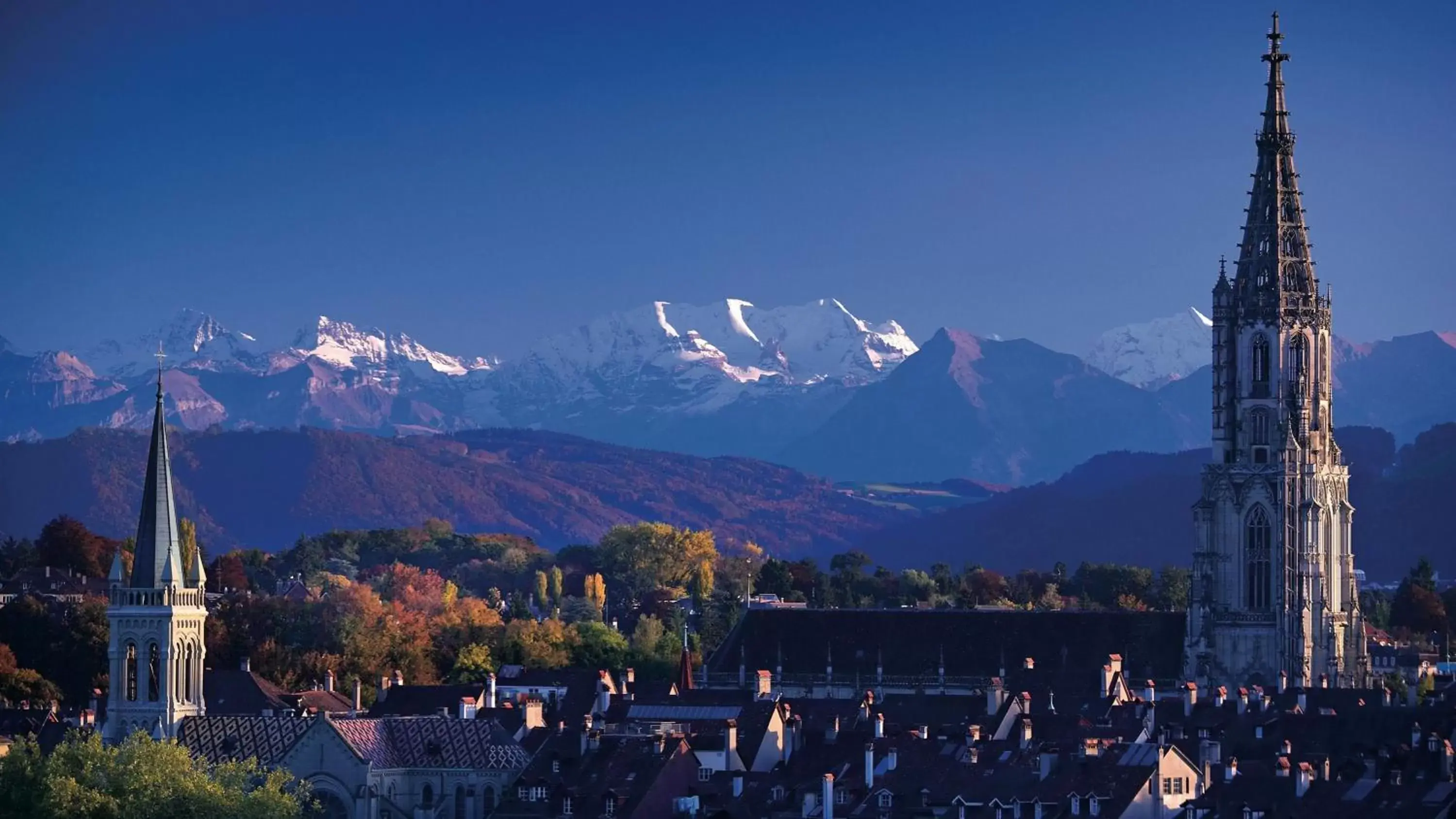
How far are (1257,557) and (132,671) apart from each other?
155ft

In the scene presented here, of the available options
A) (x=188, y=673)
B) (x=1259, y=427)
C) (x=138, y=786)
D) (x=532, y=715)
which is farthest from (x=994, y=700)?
(x=138, y=786)

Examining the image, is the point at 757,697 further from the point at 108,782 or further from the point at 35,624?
the point at 35,624

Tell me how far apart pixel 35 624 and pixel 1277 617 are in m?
54.9

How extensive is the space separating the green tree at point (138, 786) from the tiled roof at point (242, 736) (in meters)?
2.67

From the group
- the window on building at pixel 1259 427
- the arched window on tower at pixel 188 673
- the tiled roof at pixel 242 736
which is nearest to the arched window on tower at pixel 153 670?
the arched window on tower at pixel 188 673

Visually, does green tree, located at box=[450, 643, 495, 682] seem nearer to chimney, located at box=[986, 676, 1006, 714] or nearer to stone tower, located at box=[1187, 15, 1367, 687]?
stone tower, located at box=[1187, 15, 1367, 687]

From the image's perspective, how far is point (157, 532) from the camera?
4370 inches

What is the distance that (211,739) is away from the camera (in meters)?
106

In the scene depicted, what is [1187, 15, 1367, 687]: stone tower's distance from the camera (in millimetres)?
134875

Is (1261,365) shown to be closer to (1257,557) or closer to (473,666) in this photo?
(1257,557)

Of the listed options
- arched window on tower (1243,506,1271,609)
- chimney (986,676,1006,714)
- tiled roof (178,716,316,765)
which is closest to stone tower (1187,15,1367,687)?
arched window on tower (1243,506,1271,609)

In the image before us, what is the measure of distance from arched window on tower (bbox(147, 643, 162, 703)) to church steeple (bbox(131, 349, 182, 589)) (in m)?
2.09

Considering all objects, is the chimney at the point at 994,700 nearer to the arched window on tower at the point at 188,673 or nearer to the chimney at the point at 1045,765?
the chimney at the point at 1045,765

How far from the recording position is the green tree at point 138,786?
302 feet
